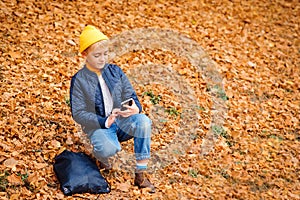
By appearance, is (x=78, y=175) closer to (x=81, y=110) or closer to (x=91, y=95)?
(x=81, y=110)

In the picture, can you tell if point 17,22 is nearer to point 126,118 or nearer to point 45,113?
point 45,113

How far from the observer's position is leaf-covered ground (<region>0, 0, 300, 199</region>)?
447 cm

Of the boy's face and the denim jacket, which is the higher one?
the boy's face

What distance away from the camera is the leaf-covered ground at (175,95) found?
4.47 meters

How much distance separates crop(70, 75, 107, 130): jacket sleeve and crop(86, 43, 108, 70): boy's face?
234 mm

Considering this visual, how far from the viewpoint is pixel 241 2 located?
8.73m

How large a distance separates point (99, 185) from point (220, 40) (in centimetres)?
439

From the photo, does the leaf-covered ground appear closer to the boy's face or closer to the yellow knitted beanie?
the boy's face

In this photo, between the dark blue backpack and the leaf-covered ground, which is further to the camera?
the leaf-covered ground

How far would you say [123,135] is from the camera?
420cm

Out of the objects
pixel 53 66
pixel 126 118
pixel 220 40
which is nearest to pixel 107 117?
pixel 126 118

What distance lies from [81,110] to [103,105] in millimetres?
245

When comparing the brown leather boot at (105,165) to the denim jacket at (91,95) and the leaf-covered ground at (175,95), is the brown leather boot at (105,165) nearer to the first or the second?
the leaf-covered ground at (175,95)

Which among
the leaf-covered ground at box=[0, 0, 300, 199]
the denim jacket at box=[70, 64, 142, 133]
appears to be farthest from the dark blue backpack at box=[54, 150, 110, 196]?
the denim jacket at box=[70, 64, 142, 133]
